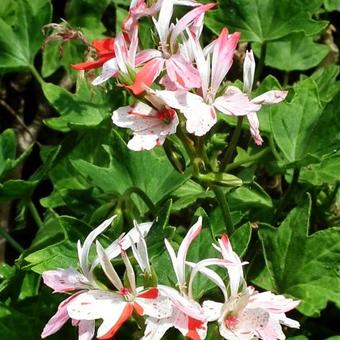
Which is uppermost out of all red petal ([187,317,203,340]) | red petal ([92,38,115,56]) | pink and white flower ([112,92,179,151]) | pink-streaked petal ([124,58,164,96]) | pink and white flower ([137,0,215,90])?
pink and white flower ([137,0,215,90])

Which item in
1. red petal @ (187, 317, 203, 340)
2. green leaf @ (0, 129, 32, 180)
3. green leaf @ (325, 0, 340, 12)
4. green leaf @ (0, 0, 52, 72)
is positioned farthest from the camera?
green leaf @ (325, 0, 340, 12)

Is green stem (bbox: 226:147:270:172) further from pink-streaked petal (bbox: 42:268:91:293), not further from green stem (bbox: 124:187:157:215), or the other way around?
pink-streaked petal (bbox: 42:268:91:293)

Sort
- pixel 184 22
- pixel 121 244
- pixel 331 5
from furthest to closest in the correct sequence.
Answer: pixel 331 5
pixel 184 22
pixel 121 244

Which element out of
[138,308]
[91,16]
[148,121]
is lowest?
[91,16]

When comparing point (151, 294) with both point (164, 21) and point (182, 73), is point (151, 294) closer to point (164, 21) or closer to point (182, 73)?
point (182, 73)

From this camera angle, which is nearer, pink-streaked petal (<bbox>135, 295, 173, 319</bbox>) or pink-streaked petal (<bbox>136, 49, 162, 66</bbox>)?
pink-streaked petal (<bbox>135, 295, 173, 319</bbox>)

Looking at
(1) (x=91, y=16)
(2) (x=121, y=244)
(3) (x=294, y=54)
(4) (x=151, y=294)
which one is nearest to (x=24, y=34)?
(1) (x=91, y=16)

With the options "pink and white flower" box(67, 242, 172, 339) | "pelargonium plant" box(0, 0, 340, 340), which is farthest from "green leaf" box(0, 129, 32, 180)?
"pink and white flower" box(67, 242, 172, 339)
